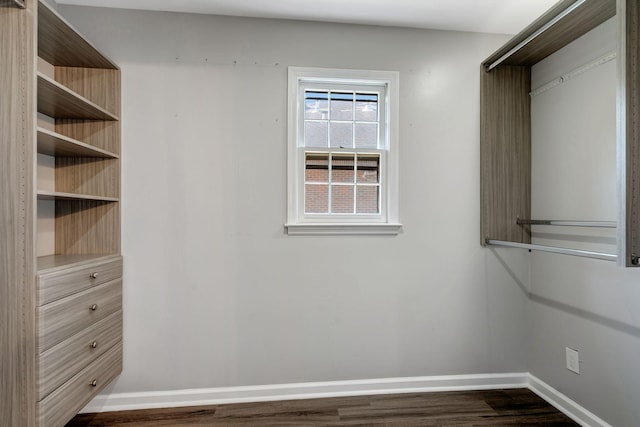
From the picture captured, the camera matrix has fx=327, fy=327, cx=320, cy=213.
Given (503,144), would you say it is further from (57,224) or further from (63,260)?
(57,224)

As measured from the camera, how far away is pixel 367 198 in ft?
7.43

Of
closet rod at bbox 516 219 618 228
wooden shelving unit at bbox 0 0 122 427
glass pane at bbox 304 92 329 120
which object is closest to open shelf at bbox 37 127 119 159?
wooden shelving unit at bbox 0 0 122 427

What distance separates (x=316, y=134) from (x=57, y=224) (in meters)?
1.69

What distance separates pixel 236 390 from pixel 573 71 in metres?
2.83

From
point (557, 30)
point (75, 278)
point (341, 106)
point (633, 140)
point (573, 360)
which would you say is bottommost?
point (573, 360)

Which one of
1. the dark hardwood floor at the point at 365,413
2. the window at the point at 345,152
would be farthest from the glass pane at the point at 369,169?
the dark hardwood floor at the point at 365,413

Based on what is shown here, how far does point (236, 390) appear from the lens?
82.0 inches

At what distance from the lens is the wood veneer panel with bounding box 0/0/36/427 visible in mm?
1322

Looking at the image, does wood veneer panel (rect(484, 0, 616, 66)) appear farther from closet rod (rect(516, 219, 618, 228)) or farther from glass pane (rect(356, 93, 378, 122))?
closet rod (rect(516, 219, 618, 228))

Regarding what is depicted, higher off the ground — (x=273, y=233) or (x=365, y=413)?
(x=273, y=233)

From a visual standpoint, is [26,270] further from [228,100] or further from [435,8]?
[435,8]

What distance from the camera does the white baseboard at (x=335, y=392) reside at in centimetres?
200

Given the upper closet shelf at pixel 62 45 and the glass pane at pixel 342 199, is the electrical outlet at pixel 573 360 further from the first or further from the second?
the upper closet shelf at pixel 62 45

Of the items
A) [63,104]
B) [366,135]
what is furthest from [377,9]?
[63,104]
